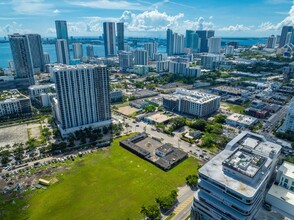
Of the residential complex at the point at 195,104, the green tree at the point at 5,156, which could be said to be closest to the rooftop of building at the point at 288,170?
the residential complex at the point at 195,104

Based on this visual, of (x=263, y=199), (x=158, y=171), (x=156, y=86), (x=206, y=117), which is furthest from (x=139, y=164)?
(x=156, y=86)

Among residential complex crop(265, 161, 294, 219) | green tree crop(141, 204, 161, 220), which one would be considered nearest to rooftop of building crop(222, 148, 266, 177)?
residential complex crop(265, 161, 294, 219)

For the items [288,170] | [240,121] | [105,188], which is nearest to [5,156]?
[105,188]

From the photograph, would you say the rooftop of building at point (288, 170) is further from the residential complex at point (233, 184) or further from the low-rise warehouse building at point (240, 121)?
the low-rise warehouse building at point (240, 121)

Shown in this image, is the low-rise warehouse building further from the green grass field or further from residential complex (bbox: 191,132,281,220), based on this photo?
residential complex (bbox: 191,132,281,220)

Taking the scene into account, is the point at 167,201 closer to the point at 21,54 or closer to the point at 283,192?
the point at 283,192
